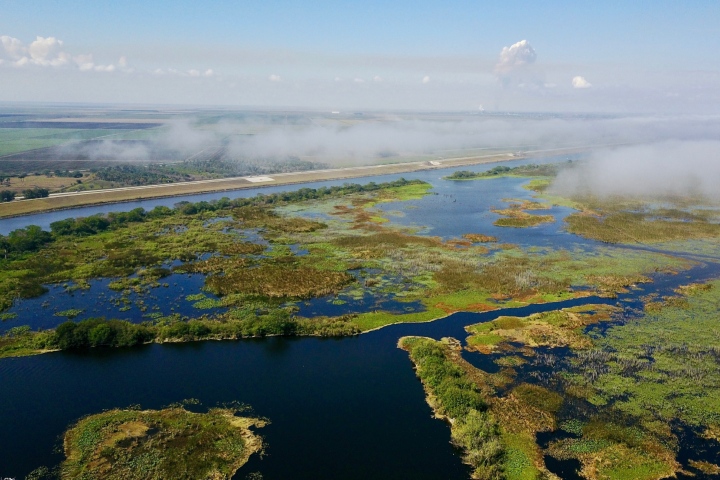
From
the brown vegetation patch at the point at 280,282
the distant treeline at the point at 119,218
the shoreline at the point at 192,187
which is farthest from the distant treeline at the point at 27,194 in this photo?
the brown vegetation patch at the point at 280,282

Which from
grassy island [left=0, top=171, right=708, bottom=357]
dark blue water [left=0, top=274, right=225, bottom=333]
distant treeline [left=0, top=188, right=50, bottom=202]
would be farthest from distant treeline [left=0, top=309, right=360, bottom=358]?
distant treeline [left=0, top=188, right=50, bottom=202]

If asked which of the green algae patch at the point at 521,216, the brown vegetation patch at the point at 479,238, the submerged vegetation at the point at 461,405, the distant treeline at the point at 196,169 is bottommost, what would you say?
the submerged vegetation at the point at 461,405

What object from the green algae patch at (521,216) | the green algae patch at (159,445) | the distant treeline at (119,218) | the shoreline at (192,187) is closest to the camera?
the green algae patch at (159,445)

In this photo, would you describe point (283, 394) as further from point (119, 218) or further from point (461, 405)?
point (119, 218)

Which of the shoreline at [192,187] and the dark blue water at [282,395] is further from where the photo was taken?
the shoreline at [192,187]

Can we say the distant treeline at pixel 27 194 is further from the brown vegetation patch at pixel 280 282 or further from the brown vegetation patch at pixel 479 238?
the brown vegetation patch at pixel 479 238

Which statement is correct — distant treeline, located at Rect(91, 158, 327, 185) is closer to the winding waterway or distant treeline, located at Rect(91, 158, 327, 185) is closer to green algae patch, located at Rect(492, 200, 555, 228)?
green algae patch, located at Rect(492, 200, 555, 228)

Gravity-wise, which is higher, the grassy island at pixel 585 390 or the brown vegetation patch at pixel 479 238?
the brown vegetation patch at pixel 479 238

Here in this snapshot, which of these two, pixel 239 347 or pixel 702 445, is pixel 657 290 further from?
pixel 239 347

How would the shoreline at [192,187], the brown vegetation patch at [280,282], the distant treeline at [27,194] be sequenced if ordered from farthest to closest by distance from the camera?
the distant treeline at [27,194] → the shoreline at [192,187] → the brown vegetation patch at [280,282]
